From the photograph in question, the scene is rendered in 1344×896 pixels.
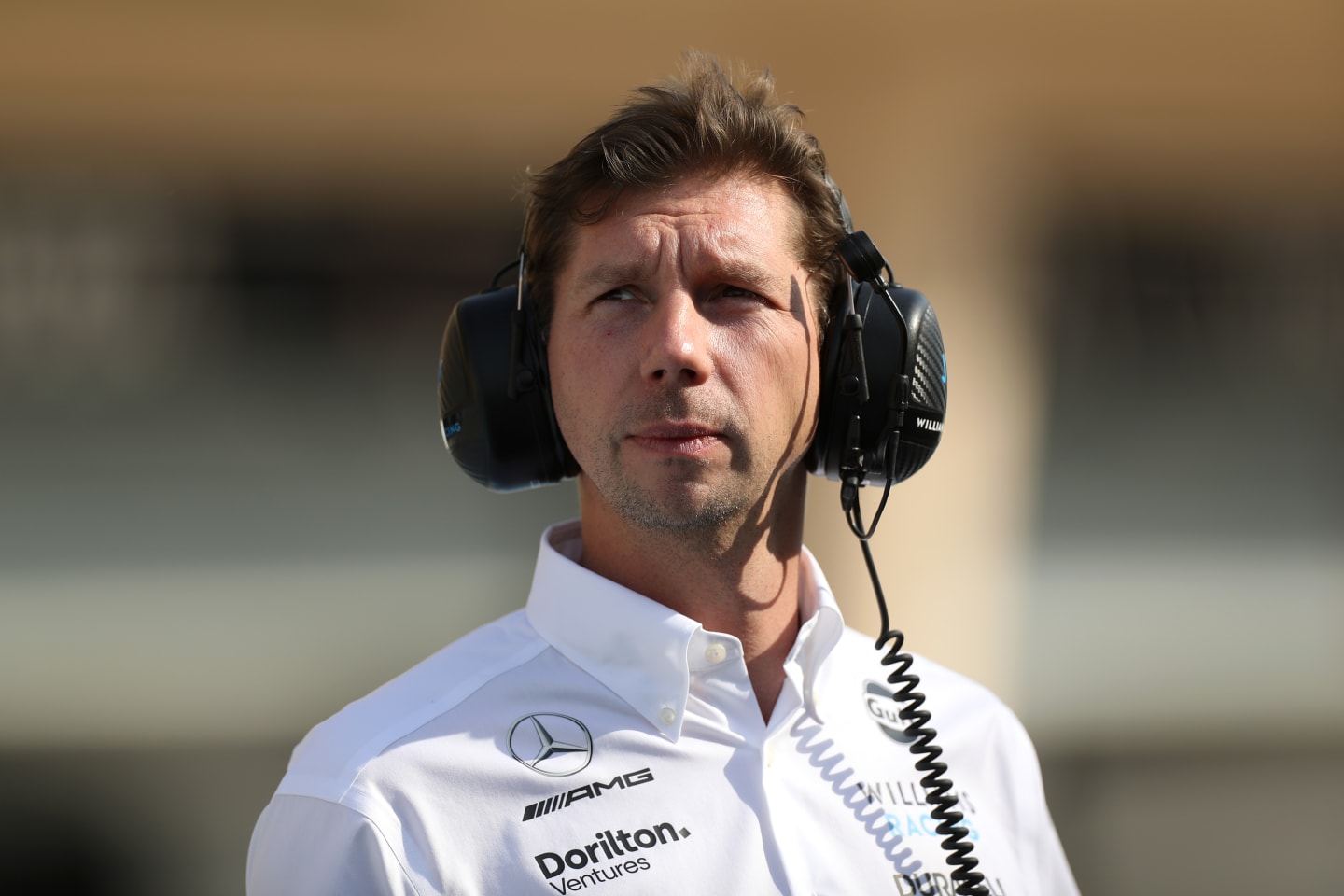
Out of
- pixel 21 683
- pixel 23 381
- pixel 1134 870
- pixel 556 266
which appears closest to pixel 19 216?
pixel 23 381

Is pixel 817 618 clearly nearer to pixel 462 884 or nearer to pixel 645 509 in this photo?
pixel 645 509

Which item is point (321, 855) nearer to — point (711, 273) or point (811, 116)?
point (711, 273)

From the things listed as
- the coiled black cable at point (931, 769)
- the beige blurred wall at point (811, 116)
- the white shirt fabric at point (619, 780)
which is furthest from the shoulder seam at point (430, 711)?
the beige blurred wall at point (811, 116)

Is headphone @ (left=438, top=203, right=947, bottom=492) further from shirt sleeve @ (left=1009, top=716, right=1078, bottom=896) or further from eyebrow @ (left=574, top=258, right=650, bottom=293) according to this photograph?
shirt sleeve @ (left=1009, top=716, right=1078, bottom=896)

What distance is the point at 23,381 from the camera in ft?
12.7

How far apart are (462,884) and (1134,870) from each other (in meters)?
3.60

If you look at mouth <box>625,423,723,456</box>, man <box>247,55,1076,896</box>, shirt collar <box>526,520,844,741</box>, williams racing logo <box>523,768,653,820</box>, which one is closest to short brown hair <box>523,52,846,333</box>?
man <box>247,55,1076,896</box>

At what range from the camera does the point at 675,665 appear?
1452 millimetres

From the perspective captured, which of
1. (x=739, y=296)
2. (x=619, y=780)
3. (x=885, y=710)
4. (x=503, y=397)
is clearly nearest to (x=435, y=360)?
(x=503, y=397)

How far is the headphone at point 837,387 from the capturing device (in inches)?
62.2

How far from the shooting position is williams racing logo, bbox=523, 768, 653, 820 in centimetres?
133

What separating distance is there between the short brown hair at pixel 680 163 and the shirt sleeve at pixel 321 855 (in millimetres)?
773

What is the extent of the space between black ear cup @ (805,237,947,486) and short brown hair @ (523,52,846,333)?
0.09m

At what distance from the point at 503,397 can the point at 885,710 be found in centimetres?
74
